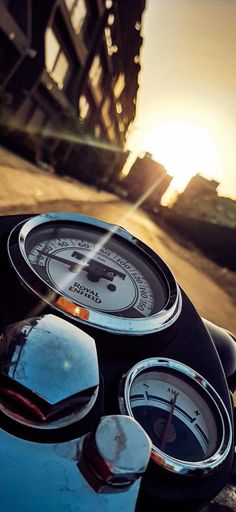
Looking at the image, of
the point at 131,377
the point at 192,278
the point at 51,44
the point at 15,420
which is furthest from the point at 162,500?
the point at 51,44

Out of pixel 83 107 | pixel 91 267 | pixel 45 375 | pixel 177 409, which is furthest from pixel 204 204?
pixel 45 375

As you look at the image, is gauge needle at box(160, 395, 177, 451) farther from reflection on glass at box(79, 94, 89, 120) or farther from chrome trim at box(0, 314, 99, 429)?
reflection on glass at box(79, 94, 89, 120)

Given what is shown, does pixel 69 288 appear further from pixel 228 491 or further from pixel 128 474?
pixel 228 491

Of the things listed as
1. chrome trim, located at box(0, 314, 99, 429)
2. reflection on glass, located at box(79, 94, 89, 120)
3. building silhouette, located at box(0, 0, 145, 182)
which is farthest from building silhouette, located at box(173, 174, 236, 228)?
chrome trim, located at box(0, 314, 99, 429)

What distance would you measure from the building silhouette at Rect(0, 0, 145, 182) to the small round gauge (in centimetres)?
1365

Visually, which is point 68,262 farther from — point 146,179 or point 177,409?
point 146,179

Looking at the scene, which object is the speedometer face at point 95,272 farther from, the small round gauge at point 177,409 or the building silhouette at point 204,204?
the building silhouette at point 204,204

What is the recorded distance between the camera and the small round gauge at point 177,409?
136 cm

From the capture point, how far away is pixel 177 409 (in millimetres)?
1494

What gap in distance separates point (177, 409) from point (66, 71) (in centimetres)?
2128

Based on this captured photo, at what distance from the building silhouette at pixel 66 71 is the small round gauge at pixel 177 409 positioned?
13.6m

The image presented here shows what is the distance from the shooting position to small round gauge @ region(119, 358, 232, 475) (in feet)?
4.47

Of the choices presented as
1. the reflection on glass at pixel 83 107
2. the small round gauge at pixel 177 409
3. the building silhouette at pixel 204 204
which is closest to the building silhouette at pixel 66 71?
the reflection on glass at pixel 83 107

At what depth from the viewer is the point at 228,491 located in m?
1.92
